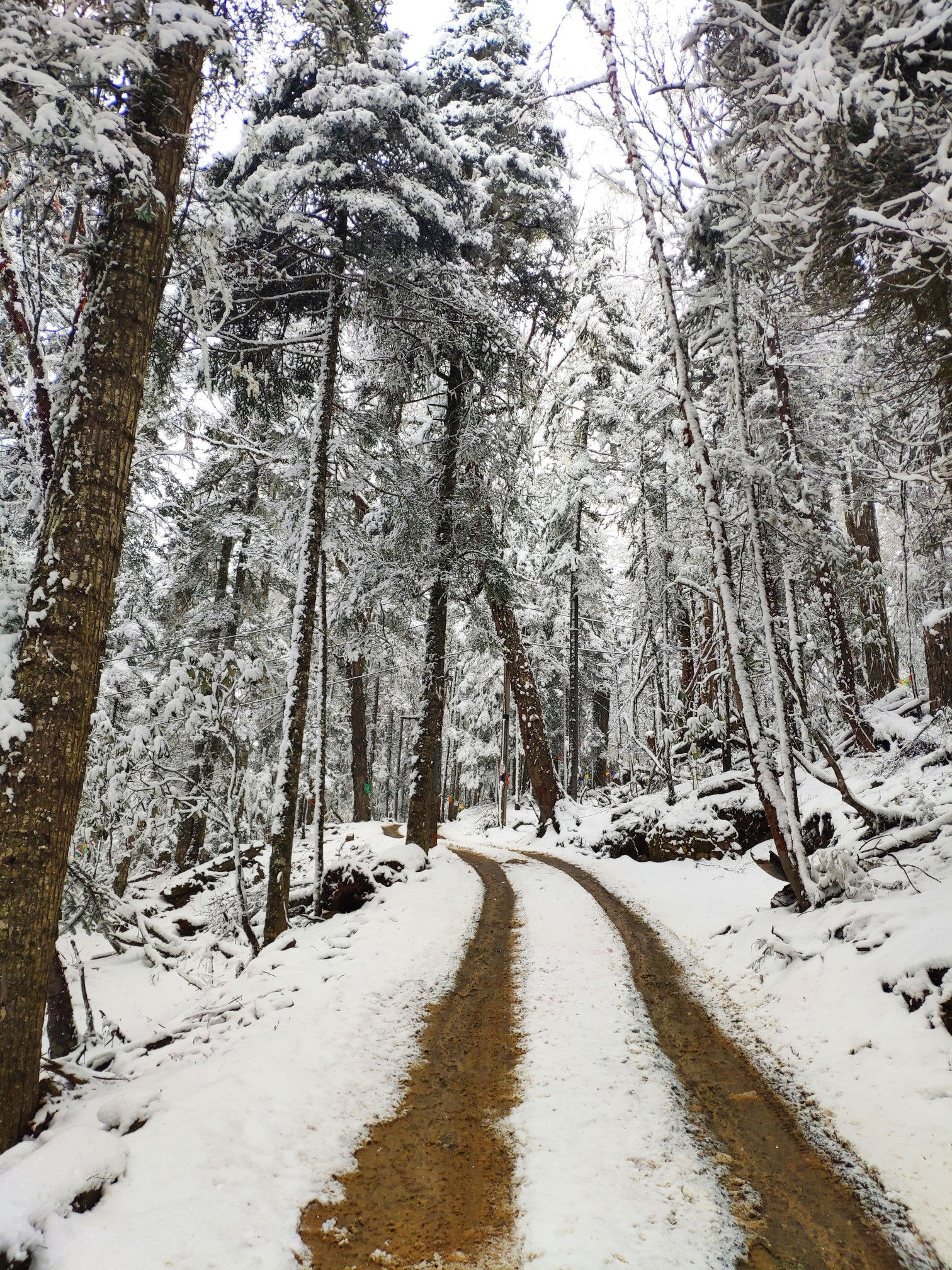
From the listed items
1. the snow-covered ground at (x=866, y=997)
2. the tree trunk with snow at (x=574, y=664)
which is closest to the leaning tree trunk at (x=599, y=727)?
the tree trunk with snow at (x=574, y=664)

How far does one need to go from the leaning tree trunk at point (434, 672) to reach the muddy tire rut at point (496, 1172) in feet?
26.4

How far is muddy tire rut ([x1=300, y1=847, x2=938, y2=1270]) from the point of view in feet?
8.85

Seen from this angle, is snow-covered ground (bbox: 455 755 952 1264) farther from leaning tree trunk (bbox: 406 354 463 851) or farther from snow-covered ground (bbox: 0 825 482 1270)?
leaning tree trunk (bbox: 406 354 463 851)

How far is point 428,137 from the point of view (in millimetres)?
9570

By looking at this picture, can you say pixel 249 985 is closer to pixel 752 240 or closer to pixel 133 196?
pixel 133 196

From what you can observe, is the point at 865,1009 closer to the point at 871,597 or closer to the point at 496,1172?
the point at 496,1172

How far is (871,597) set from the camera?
1341 centimetres

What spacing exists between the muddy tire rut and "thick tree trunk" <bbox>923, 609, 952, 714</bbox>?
7.13m

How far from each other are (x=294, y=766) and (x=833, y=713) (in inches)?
Answer: 543

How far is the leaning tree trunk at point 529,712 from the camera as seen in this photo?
53.0 feet

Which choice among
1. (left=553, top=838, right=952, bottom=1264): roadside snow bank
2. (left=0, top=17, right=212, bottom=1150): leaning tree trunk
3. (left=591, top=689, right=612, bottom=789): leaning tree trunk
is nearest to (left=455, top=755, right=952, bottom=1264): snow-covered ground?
(left=553, top=838, right=952, bottom=1264): roadside snow bank

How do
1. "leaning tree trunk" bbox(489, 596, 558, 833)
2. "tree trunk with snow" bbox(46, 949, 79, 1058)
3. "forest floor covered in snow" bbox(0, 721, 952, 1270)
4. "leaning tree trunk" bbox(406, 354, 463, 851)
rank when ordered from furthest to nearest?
1. "leaning tree trunk" bbox(489, 596, 558, 833)
2. "leaning tree trunk" bbox(406, 354, 463, 851)
3. "tree trunk with snow" bbox(46, 949, 79, 1058)
4. "forest floor covered in snow" bbox(0, 721, 952, 1270)

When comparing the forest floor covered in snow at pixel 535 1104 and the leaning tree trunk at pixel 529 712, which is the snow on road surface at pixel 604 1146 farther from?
the leaning tree trunk at pixel 529 712

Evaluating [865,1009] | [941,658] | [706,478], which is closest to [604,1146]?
[865,1009]
